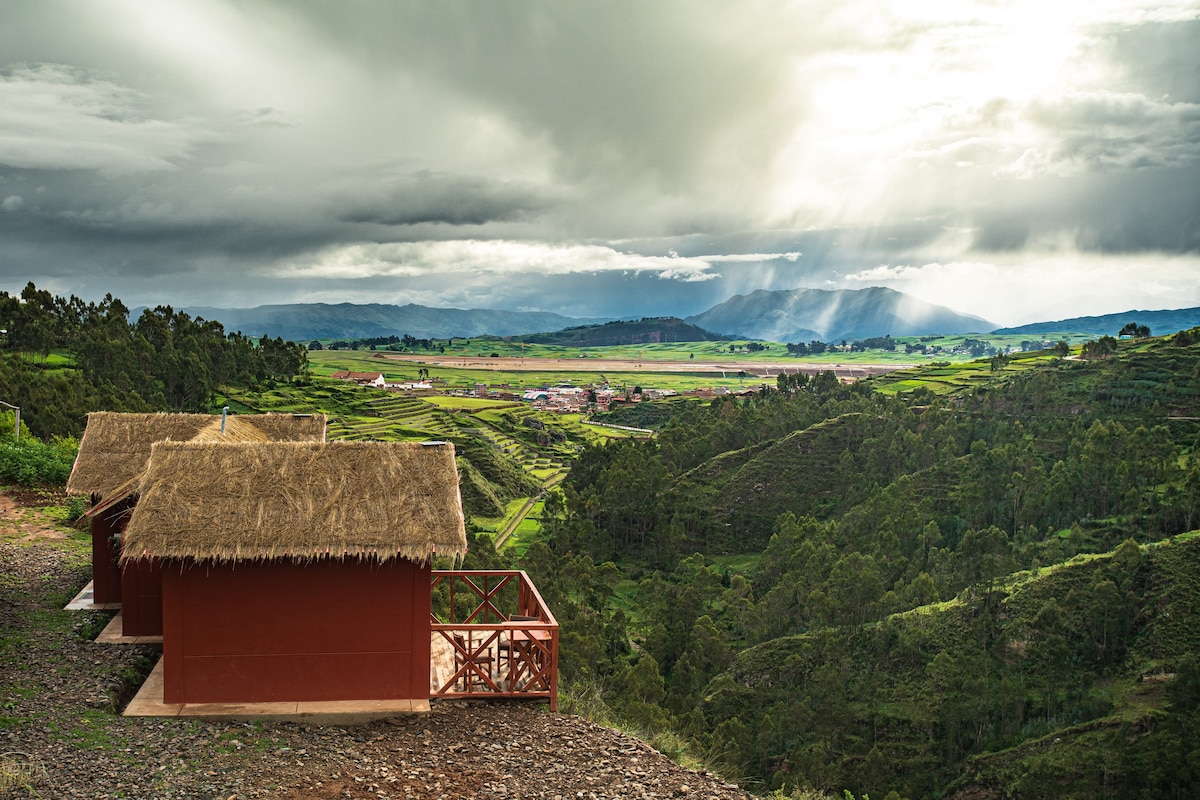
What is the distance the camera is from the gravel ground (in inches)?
410

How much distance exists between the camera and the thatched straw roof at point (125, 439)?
16.4 meters

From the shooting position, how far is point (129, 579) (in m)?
15.0

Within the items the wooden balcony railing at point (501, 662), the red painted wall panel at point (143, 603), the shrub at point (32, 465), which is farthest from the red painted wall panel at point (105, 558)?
the shrub at point (32, 465)

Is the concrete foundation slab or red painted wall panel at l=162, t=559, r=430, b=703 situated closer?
the concrete foundation slab

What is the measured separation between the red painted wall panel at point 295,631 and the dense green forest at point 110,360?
35.7 meters

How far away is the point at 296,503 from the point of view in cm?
1295

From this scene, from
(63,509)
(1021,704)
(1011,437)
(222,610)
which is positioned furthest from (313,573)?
(1011,437)

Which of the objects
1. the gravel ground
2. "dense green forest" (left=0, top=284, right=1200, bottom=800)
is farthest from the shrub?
the gravel ground

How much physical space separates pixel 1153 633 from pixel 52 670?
41.6 meters

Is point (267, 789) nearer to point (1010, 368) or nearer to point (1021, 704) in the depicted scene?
point (1021, 704)

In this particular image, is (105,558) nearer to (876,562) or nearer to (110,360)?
(876,562)

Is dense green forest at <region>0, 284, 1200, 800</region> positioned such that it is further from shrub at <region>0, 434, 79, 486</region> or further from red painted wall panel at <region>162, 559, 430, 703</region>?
red painted wall panel at <region>162, 559, 430, 703</region>

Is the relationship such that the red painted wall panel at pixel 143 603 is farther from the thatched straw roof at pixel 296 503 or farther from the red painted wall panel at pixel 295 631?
the red painted wall panel at pixel 295 631

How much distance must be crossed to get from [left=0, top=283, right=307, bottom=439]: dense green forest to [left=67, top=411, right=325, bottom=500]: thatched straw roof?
29.4m
